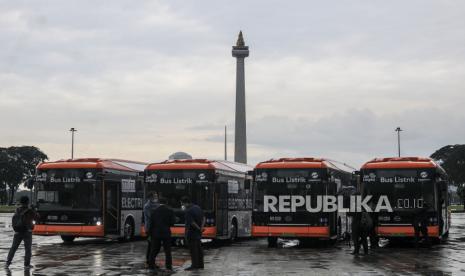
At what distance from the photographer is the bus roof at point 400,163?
76.7 feet

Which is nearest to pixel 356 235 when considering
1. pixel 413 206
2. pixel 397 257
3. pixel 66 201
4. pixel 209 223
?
pixel 397 257

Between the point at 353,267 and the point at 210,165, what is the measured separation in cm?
797

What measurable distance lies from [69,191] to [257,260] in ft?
28.1

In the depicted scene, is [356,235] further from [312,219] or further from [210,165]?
[210,165]

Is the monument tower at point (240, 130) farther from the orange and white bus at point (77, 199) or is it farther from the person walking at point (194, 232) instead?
the person walking at point (194, 232)

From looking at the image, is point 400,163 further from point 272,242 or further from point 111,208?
point 111,208

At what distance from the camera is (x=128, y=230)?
26.6 metres

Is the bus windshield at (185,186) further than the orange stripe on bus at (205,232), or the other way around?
the bus windshield at (185,186)

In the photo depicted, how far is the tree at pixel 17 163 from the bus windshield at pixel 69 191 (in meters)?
94.7

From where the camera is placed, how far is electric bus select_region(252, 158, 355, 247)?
75.0 ft

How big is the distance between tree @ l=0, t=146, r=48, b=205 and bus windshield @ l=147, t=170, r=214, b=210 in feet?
318

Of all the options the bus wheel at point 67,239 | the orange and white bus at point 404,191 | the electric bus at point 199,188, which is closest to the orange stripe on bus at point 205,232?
the electric bus at point 199,188

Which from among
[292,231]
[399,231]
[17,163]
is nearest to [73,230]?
[292,231]

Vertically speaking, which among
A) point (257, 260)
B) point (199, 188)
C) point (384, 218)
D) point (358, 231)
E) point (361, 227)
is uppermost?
point (199, 188)
